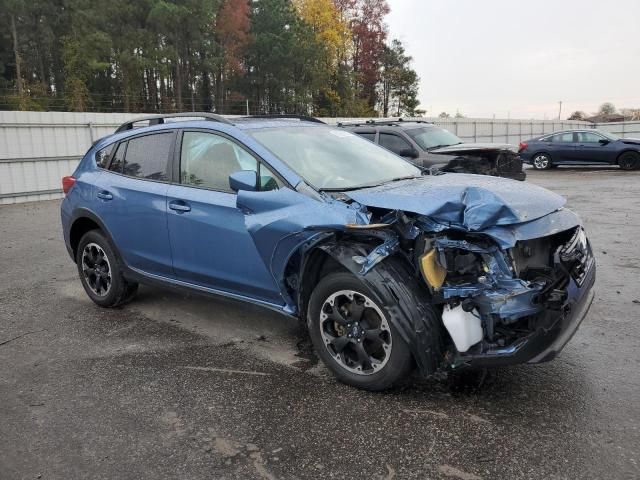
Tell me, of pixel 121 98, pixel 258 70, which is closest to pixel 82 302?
pixel 121 98

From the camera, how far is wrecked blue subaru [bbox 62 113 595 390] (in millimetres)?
2934

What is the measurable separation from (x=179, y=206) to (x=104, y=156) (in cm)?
152

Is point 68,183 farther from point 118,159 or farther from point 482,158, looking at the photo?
point 482,158

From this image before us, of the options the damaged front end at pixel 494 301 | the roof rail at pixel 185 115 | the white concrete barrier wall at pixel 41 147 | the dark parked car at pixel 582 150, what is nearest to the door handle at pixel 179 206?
the roof rail at pixel 185 115

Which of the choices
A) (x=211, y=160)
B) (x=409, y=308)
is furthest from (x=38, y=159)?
(x=409, y=308)

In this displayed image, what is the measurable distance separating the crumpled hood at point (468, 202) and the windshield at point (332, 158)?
0.31 m

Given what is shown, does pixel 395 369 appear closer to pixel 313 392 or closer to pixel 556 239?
pixel 313 392

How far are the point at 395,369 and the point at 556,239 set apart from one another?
129 centimetres

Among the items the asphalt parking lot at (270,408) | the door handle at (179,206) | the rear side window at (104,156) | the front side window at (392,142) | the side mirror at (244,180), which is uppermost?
the front side window at (392,142)

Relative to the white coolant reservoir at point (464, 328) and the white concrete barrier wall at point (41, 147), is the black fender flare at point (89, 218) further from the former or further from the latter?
the white concrete barrier wall at point (41, 147)

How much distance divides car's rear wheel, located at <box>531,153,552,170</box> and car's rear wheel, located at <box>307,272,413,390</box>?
724 inches

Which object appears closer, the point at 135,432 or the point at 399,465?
the point at 399,465

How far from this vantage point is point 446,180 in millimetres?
4012

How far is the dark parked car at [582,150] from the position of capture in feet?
59.1
